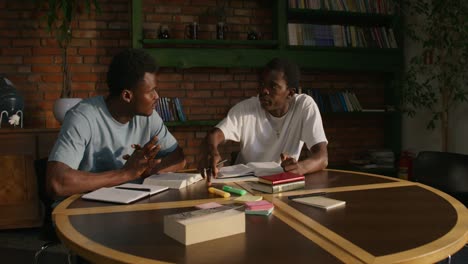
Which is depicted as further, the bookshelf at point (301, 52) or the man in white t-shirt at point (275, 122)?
the bookshelf at point (301, 52)

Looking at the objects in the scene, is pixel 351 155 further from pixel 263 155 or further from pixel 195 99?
pixel 263 155

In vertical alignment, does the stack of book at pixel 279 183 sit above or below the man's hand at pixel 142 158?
below

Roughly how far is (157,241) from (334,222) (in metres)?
0.50

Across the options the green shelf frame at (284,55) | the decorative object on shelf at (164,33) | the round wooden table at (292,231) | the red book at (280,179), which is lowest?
the round wooden table at (292,231)

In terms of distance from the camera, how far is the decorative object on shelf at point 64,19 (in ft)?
12.1

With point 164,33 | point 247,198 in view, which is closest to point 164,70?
point 164,33

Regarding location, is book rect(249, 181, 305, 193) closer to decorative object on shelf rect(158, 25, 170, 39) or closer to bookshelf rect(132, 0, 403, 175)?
bookshelf rect(132, 0, 403, 175)

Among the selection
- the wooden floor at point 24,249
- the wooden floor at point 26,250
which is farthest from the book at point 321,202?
the wooden floor at point 24,249

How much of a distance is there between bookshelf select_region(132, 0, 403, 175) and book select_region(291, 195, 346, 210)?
8.55ft

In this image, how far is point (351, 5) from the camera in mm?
4426

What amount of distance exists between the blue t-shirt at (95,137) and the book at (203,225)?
817 mm

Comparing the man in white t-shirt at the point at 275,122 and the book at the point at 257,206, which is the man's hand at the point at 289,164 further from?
the book at the point at 257,206

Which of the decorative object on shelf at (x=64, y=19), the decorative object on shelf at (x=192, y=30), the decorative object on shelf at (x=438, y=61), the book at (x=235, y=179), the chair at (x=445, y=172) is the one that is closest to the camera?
the book at (x=235, y=179)

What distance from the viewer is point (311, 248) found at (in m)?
1.05
